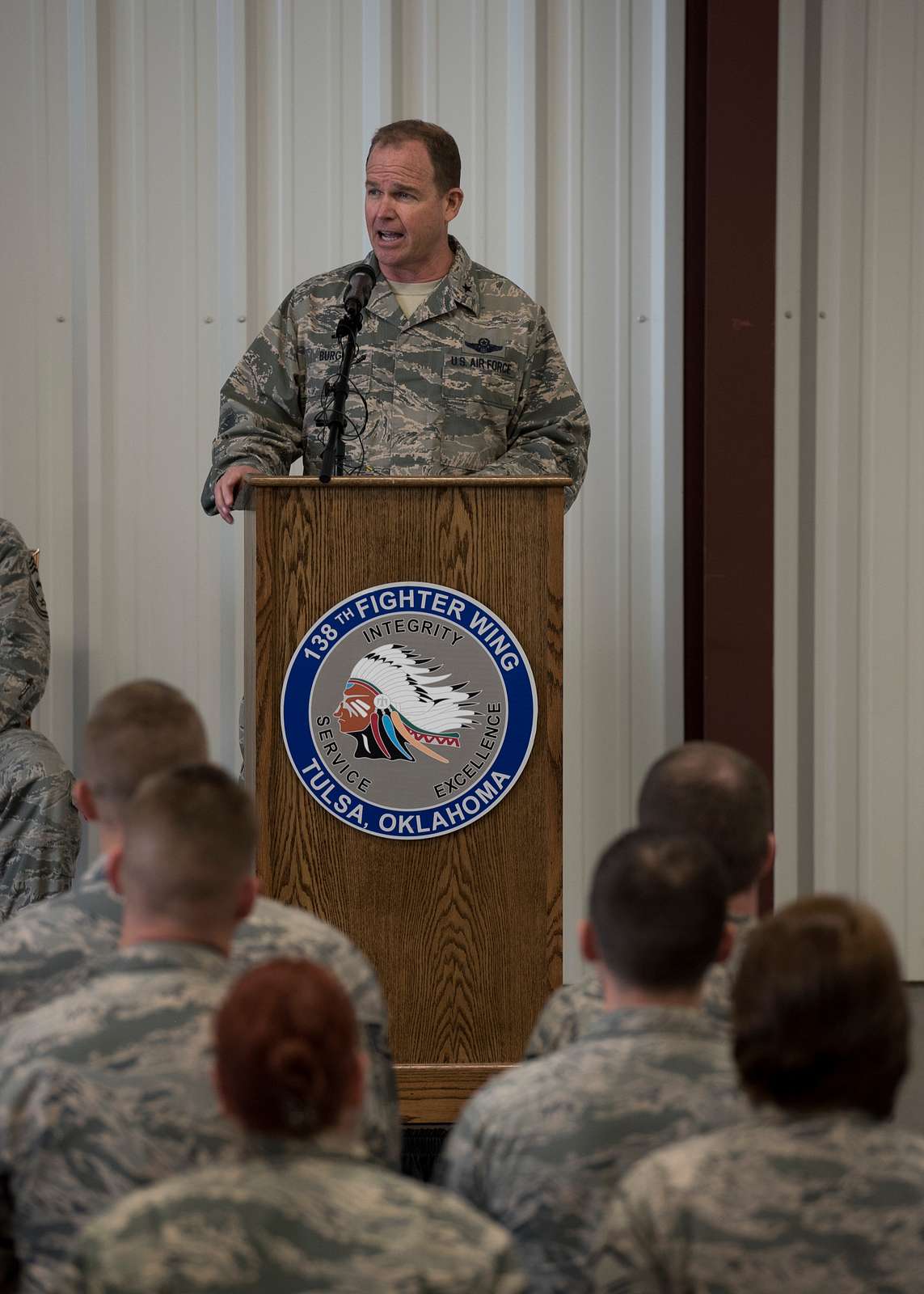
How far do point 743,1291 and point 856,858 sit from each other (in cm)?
405

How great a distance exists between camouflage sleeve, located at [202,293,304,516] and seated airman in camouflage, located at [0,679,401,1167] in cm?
150

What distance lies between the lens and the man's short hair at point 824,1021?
4.73ft

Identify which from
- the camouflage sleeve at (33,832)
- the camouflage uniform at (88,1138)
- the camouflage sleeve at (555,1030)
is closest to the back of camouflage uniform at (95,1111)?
the camouflage uniform at (88,1138)

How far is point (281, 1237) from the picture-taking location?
1.32 metres

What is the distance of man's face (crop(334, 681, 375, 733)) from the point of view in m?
3.03

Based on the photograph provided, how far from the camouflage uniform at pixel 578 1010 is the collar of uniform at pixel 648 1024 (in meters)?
0.29

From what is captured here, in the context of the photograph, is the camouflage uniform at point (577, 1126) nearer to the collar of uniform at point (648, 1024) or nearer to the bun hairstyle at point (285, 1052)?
the collar of uniform at point (648, 1024)

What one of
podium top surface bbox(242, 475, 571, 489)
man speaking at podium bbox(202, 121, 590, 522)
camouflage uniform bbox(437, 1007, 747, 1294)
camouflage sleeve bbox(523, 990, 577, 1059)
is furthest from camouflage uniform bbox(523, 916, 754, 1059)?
man speaking at podium bbox(202, 121, 590, 522)

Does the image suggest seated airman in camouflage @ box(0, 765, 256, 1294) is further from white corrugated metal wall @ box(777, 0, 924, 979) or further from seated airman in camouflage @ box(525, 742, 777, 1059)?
white corrugated metal wall @ box(777, 0, 924, 979)

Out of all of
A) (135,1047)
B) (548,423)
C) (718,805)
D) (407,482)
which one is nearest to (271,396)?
(548,423)

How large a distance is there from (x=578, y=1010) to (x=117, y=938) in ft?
1.89

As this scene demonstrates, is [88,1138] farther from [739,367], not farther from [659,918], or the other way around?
[739,367]

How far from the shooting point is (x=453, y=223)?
5.18 meters

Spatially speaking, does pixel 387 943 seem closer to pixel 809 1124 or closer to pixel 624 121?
pixel 809 1124
